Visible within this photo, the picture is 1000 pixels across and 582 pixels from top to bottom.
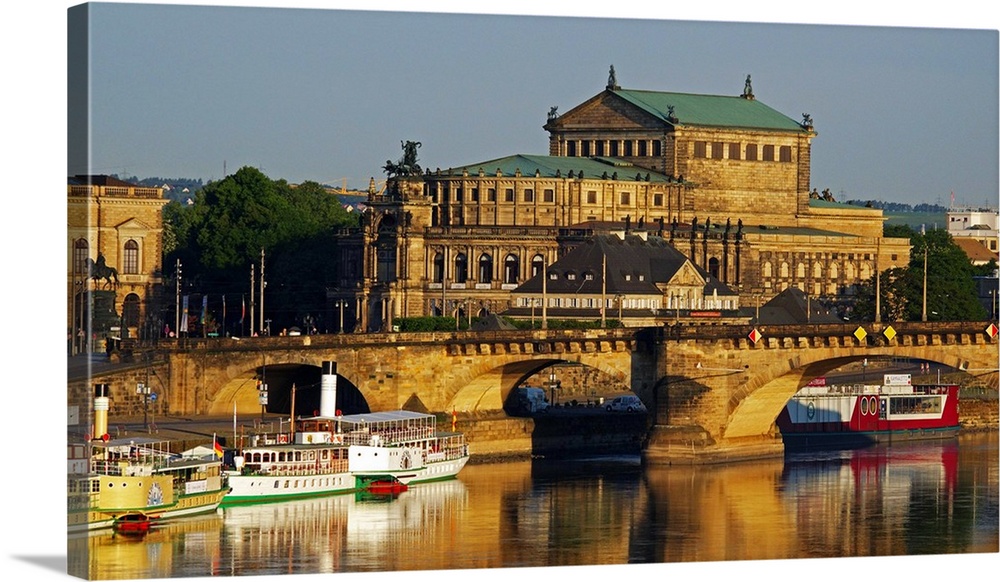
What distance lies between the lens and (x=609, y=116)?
5994 inches

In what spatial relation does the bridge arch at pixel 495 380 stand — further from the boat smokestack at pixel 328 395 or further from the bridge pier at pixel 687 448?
the boat smokestack at pixel 328 395

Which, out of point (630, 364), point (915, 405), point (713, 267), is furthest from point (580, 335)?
point (713, 267)

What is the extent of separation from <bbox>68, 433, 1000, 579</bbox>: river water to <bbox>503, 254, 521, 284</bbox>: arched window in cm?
3989

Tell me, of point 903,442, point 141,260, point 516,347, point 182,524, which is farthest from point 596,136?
point 182,524

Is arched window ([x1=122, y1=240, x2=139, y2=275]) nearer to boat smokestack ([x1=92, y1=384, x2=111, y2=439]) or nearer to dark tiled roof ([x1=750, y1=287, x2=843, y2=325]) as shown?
dark tiled roof ([x1=750, y1=287, x2=843, y2=325])

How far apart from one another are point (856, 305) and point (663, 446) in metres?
46.3

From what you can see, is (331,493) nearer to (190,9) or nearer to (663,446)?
(663,446)

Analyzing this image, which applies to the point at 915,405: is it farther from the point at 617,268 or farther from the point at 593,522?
the point at 593,522

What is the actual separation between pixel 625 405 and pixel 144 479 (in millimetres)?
39506

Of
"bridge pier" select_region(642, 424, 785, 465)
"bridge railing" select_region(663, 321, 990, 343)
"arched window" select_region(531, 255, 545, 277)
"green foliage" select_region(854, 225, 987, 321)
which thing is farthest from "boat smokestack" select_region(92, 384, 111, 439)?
"arched window" select_region(531, 255, 545, 277)

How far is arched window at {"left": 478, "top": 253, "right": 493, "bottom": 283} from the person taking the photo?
135250 mm

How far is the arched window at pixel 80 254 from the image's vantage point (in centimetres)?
5660

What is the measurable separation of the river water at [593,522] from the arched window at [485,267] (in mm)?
39940

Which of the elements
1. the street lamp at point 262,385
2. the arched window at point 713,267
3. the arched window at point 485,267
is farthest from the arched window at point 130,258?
the street lamp at point 262,385
